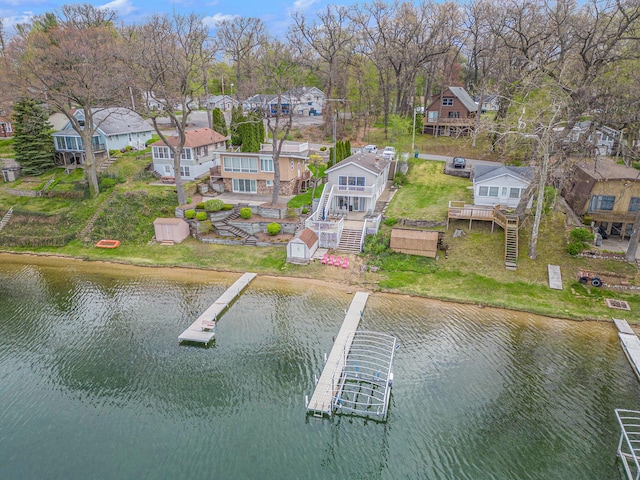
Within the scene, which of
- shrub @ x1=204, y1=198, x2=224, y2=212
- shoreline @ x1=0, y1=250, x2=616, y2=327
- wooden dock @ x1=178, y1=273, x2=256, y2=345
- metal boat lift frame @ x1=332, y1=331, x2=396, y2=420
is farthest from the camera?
shrub @ x1=204, y1=198, x2=224, y2=212

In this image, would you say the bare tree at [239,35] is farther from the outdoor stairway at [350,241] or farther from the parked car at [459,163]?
the outdoor stairway at [350,241]

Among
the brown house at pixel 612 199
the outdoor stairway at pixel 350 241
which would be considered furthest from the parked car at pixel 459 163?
the outdoor stairway at pixel 350 241

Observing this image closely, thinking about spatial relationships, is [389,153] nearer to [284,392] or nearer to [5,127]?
[284,392]

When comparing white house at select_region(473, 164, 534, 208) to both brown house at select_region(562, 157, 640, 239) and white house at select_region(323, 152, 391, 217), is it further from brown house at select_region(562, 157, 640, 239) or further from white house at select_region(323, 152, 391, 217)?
white house at select_region(323, 152, 391, 217)

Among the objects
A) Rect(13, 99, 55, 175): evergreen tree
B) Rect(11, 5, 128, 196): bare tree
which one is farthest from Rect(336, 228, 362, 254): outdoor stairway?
Rect(13, 99, 55, 175): evergreen tree

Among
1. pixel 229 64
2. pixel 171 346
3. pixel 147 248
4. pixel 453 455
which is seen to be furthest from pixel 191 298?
pixel 229 64

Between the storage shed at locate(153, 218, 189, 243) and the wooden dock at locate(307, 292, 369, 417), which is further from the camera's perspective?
the storage shed at locate(153, 218, 189, 243)
